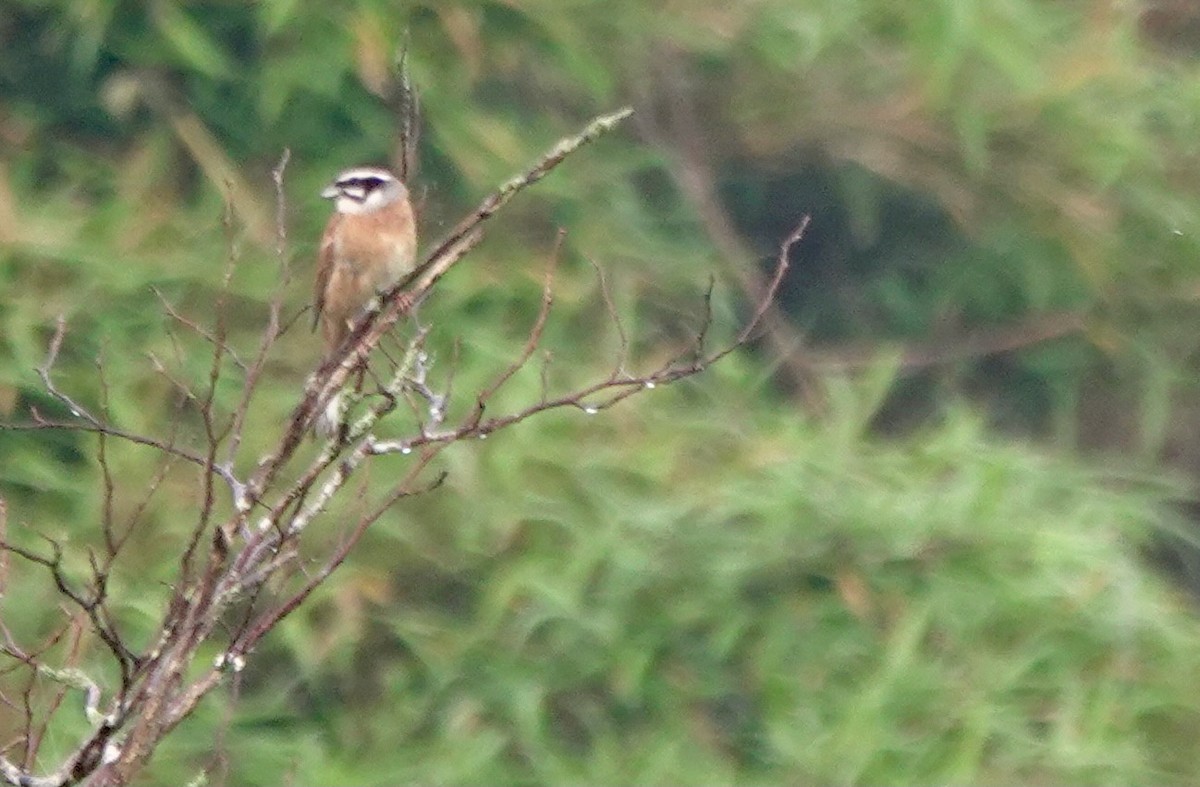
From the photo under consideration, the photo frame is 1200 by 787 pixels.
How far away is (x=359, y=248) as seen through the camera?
3881 mm

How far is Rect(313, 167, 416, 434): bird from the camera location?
386 cm

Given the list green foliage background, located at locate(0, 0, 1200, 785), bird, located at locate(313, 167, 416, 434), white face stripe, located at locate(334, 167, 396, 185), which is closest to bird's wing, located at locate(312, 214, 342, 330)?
bird, located at locate(313, 167, 416, 434)

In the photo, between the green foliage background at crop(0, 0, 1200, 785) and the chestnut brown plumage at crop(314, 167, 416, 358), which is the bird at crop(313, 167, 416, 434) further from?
the green foliage background at crop(0, 0, 1200, 785)

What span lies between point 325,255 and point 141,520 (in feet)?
3.43

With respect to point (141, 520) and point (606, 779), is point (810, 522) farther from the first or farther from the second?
point (141, 520)

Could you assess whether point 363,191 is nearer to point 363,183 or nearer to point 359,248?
point 363,183

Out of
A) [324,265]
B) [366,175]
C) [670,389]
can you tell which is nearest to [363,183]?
[366,175]

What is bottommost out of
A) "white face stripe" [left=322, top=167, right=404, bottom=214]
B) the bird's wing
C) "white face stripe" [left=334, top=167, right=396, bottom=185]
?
the bird's wing

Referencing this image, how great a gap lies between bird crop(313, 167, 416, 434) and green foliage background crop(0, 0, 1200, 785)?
0.23 meters

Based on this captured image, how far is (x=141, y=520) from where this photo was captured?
15.4 feet

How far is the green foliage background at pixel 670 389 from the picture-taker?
14.9 ft

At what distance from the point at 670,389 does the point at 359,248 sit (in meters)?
1.64

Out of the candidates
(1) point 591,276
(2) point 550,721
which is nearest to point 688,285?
(1) point 591,276

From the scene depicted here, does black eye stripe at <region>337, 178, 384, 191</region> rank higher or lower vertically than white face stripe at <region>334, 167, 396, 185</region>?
lower
